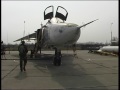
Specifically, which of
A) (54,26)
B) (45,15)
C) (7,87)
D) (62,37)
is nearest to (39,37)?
(45,15)

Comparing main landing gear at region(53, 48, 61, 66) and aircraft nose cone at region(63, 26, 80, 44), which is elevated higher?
aircraft nose cone at region(63, 26, 80, 44)

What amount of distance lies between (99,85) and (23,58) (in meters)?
5.61

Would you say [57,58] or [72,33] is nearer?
[72,33]

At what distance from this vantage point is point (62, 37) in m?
11.1

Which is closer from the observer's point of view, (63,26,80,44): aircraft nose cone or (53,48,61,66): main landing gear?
(63,26,80,44): aircraft nose cone

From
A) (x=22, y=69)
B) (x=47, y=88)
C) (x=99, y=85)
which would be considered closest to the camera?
(x=47, y=88)

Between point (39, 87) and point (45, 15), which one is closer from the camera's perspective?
point (39, 87)

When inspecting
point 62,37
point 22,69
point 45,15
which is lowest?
point 22,69

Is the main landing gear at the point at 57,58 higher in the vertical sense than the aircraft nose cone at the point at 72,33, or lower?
lower

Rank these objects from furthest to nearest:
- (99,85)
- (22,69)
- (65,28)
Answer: (22,69) → (65,28) → (99,85)

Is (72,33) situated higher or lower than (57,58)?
higher

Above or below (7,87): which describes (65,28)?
above

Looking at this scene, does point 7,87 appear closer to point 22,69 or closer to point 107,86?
point 107,86

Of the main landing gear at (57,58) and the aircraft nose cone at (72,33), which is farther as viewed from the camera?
the main landing gear at (57,58)
